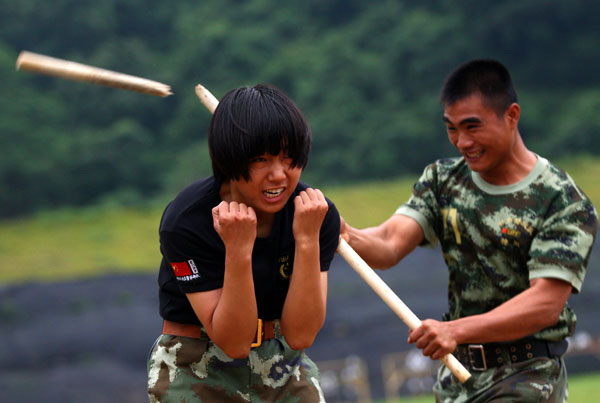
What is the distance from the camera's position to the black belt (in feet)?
13.2

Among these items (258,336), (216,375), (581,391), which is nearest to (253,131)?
(258,336)

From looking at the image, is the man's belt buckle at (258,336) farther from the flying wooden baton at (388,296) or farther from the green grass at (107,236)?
the green grass at (107,236)

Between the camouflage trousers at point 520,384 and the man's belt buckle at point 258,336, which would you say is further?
the camouflage trousers at point 520,384

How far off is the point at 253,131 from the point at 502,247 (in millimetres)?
1613

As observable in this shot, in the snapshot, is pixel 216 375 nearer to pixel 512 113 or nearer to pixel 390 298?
pixel 390 298

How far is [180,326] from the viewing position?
3.26 m

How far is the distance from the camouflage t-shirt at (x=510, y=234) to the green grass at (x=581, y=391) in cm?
650

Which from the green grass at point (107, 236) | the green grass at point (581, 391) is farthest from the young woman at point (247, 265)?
the green grass at point (107, 236)

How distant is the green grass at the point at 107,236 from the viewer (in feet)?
64.7

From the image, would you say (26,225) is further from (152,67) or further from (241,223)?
(241,223)

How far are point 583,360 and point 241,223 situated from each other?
40.5 feet

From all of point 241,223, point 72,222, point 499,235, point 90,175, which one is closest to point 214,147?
point 241,223

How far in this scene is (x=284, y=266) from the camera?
3.17 meters

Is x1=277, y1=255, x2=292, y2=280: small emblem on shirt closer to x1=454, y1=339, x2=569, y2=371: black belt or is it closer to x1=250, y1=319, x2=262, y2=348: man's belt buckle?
x1=250, y1=319, x2=262, y2=348: man's belt buckle
